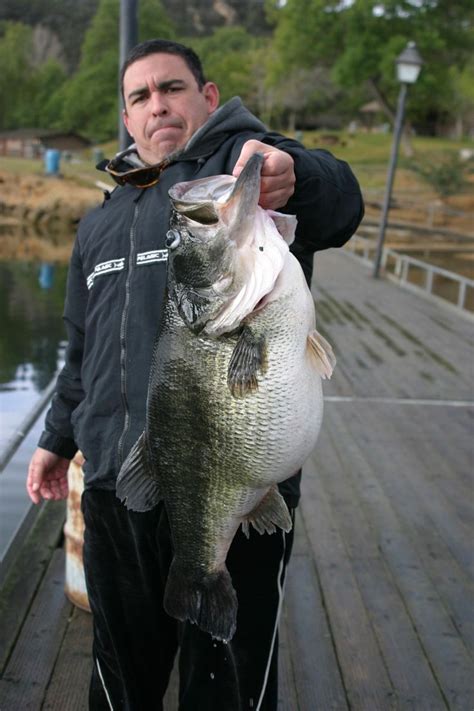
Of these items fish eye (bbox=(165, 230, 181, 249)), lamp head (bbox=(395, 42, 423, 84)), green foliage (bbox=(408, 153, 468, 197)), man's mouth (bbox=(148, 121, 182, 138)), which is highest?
lamp head (bbox=(395, 42, 423, 84))

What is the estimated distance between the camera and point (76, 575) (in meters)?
3.26

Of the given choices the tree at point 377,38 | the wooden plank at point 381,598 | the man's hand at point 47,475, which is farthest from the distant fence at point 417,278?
the tree at point 377,38

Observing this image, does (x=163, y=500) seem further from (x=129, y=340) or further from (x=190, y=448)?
(x=129, y=340)

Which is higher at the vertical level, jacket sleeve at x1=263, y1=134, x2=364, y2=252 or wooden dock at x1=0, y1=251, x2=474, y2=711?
jacket sleeve at x1=263, y1=134, x2=364, y2=252

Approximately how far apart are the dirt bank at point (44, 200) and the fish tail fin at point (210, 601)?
3391cm

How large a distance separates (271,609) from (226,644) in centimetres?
15

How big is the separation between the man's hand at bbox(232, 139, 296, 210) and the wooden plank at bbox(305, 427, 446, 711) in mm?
1835

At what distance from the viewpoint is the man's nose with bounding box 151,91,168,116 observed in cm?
219

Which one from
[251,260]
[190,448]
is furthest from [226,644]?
[251,260]

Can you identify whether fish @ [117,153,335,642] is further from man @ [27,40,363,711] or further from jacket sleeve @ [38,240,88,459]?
jacket sleeve @ [38,240,88,459]

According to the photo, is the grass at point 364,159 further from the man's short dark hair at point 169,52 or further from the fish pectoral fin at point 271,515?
the fish pectoral fin at point 271,515

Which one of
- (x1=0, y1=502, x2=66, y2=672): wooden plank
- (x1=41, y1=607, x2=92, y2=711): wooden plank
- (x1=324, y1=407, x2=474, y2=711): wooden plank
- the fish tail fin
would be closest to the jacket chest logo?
the fish tail fin

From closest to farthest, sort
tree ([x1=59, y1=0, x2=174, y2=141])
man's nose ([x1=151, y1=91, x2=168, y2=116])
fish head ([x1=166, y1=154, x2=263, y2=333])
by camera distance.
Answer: fish head ([x1=166, y1=154, x2=263, y2=333])
man's nose ([x1=151, y1=91, x2=168, y2=116])
tree ([x1=59, y1=0, x2=174, y2=141])

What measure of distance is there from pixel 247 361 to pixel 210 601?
0.62 meters
